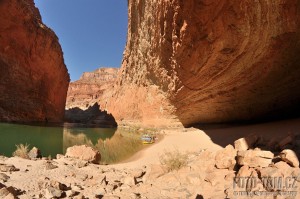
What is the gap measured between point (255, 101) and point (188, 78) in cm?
334

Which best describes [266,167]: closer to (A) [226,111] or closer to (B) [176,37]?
(B) [176,37]

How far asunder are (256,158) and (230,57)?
592cm

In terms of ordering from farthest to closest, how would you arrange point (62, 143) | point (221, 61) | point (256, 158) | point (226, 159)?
point (62, 143)
point (221, 61)
point (226, 159)
point (256, 158)

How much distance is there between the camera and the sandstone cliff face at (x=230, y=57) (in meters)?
6.58

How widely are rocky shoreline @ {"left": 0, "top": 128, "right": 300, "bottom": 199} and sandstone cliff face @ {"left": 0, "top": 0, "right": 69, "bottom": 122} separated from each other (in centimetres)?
2353

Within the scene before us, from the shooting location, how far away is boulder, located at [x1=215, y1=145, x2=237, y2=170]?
377cm

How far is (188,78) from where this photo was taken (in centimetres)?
1086

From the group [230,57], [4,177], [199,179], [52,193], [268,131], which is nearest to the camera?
[52,193]

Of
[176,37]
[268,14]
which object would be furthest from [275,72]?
[176,37]

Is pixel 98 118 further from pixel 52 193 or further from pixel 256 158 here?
pixel 256 158

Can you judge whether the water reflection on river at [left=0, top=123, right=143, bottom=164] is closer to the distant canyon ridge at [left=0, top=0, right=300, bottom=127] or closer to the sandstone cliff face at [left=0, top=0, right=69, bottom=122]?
the distant canyon ridge at [left=0, top=0, right=300, bottom=127]

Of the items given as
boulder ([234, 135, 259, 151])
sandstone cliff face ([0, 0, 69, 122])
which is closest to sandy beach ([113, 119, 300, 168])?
boulder ([234, 135, 259, 151])

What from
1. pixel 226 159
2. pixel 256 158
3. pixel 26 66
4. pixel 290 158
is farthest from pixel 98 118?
pixel 290 158

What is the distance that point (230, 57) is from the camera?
334 inches
